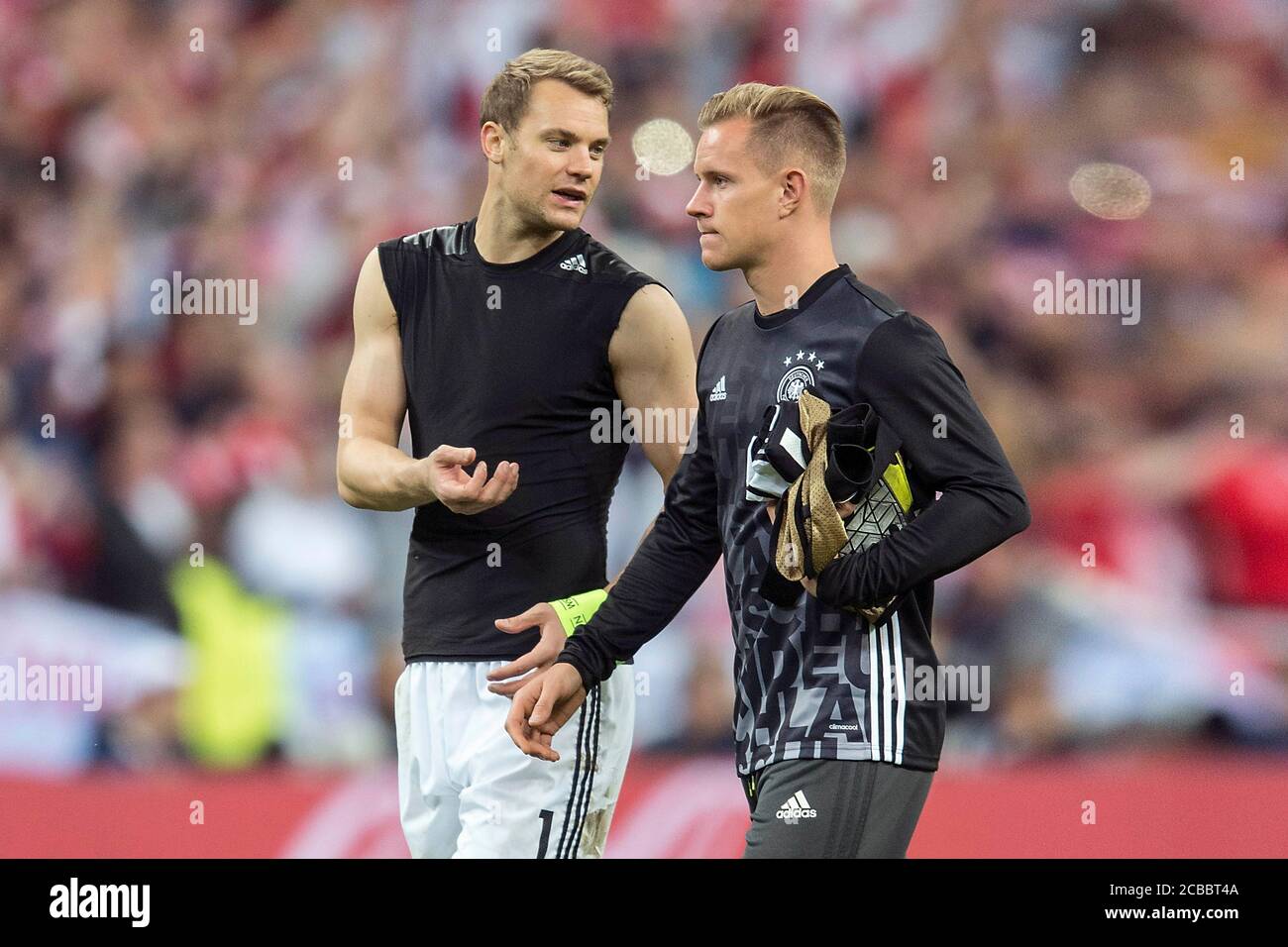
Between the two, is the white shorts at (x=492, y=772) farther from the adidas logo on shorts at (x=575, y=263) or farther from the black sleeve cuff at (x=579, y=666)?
the adidas logo on shorts at (x=575, y=263)

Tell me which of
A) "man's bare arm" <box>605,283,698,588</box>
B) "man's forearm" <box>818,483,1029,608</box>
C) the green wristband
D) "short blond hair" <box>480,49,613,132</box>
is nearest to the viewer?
"man's forearm" <box>818,483,1029,608</box>

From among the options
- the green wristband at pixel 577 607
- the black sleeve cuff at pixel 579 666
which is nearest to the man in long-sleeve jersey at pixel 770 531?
the black sleeve cuff at pixel 579 666

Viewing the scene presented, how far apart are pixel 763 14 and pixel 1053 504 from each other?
2.21 m

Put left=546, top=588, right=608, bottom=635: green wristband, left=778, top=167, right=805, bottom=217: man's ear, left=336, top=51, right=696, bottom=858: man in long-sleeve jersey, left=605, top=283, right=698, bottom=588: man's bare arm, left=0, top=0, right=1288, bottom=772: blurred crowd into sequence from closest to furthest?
left=778, top=167, right=805, bottom=217: man's ear → left=546, top=588, right=608, bottom=635: green wristband → left=336, top=51, right=696, bottom=858: man in long-sleeve jersey → left=605, top=283, right=698, bottom=588: man's bare arm → left=0, top=0, right=1288, bottom=772: blurred crowd

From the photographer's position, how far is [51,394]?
6.30m

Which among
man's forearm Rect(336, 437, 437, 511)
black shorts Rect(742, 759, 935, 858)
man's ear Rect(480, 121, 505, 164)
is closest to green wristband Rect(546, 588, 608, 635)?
man's forearm Rect(336, 437, 437, 511)

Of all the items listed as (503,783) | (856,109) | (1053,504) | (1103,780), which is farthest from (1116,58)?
(503,783)

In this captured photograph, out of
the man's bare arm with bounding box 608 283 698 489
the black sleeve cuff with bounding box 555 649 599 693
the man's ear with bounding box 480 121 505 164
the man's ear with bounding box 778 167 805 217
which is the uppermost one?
the man's ear with bounding box 480 121 505 164

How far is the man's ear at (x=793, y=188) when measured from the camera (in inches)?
126

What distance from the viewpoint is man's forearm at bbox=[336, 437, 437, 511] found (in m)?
3.52

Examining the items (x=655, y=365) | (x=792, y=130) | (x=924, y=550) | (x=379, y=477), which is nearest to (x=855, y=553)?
(x=924, y=550)

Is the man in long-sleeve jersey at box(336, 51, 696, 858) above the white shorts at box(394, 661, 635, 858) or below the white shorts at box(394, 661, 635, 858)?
above

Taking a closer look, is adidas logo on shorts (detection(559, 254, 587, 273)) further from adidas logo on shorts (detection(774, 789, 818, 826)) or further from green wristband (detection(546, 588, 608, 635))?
adidas logo on shorts (detection(774, 789, 818, 826))

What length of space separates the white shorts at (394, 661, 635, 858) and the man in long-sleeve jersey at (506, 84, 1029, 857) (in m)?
0.38
